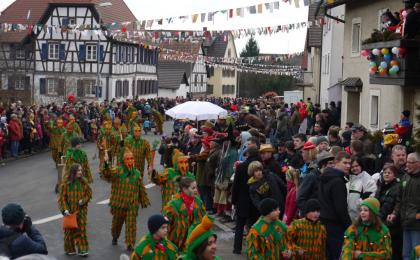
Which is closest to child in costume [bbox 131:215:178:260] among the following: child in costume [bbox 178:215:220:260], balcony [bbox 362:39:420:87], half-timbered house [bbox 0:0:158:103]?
child in costume [bbox 178:215:220:260]

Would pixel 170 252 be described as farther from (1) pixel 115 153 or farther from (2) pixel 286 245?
(1) pixel 115 153

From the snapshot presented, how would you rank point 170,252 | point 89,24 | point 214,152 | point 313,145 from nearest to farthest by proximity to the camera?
1. point 170,252
2. point 313,145
3. point 214,152
4. point 89,24

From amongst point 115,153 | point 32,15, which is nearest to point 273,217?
point 115,153

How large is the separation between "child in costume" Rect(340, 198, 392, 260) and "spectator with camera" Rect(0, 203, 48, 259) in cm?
319

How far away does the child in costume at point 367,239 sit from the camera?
962 centimetres

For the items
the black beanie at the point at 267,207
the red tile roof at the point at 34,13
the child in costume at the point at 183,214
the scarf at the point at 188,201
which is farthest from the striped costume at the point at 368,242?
the red tile roof at the point at 34,13

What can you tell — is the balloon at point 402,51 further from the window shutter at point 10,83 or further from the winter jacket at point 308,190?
the window shutter at point 10,83

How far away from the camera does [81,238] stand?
1389cm

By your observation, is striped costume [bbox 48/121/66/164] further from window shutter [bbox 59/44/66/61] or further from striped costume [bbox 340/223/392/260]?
window shutter [bbox 59/44/66/61]

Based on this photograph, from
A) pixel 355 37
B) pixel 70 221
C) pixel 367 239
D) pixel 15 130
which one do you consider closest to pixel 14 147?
pixel 15 130

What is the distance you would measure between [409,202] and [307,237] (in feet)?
4.09

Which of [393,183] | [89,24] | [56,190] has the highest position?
[89,24]

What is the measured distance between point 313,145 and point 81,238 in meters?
3.75

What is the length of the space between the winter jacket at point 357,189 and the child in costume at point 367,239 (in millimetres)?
1884
